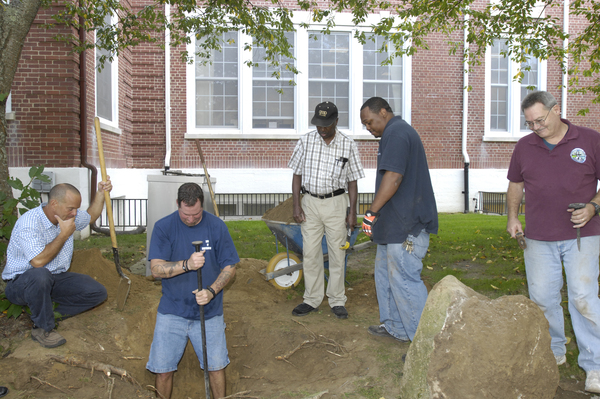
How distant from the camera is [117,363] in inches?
160

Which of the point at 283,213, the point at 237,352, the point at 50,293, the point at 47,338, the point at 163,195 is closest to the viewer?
the point at 47,338

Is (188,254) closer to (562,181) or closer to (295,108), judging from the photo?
(562,181)

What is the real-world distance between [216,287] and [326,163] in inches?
78.2

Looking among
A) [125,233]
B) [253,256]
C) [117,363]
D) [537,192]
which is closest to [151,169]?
[125,233]

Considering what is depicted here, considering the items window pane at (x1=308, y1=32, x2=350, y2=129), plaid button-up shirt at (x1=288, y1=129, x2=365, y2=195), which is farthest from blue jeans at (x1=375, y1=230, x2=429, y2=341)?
window pane at (x1=308, y1=32, x2=350, y2=129)

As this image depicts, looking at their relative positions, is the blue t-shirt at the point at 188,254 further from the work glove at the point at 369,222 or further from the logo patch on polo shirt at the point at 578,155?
the logo patch on polo shirt at the point at 578,155

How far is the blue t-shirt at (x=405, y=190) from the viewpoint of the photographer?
3.93 metres

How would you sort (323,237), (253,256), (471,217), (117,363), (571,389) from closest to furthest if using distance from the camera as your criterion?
1. (571,389)
2. (117,363)
3. (323,237)
4. (253,256)
5. (471,217)

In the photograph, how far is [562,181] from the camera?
11.5 ft

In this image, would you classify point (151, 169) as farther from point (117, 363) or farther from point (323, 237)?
point (117, 363)

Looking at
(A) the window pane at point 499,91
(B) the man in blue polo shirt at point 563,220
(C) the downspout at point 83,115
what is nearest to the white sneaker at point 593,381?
(B) the man in blue polo shirt at point 563,220

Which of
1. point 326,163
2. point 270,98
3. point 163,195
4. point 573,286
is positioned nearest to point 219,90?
point 270,98

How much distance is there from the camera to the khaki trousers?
16.6ft

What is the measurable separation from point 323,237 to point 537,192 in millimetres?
2536
